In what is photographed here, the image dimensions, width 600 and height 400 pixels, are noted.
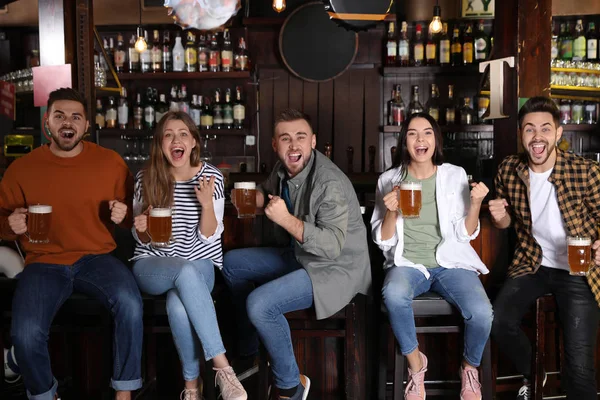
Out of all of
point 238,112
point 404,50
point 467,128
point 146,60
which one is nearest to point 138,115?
point 146,60

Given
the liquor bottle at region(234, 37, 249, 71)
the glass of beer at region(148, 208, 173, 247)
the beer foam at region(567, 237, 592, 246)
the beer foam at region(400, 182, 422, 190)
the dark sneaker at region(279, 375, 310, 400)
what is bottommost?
the dark sneaker at region(279, 375, 310, 400)

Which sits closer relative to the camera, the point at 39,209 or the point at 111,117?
the point at 39,209

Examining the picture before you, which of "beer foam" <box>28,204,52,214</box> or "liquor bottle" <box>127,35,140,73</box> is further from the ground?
"liquor bottle" <box>127,35,140,73</box>

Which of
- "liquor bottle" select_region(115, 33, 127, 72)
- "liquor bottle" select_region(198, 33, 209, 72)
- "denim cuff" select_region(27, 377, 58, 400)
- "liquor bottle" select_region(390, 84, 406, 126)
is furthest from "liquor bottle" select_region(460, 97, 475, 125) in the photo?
"denim cuff" select_region(27, 377, 58, 400)

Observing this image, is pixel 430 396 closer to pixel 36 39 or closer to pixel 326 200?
pixel 326 200

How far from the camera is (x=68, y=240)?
267 cm

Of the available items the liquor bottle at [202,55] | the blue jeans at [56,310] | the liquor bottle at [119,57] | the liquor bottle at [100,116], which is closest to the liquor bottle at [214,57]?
the liquor bottle at [202,55]

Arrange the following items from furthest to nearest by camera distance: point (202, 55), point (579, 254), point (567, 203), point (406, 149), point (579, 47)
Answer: point (202, 55) → point (579, 47) → point (406, 149) → point (567, 203) → point (579, 254)

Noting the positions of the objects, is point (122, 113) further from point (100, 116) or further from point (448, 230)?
point (448, 230)

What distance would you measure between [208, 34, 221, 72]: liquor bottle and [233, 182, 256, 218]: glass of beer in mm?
3051

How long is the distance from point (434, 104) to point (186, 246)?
3.41 metres

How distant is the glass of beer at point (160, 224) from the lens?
2.46 meters

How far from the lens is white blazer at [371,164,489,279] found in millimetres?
2635

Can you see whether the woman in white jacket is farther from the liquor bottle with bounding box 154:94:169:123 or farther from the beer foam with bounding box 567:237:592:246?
the liquor bottle with bounding box 154:94:169:123
